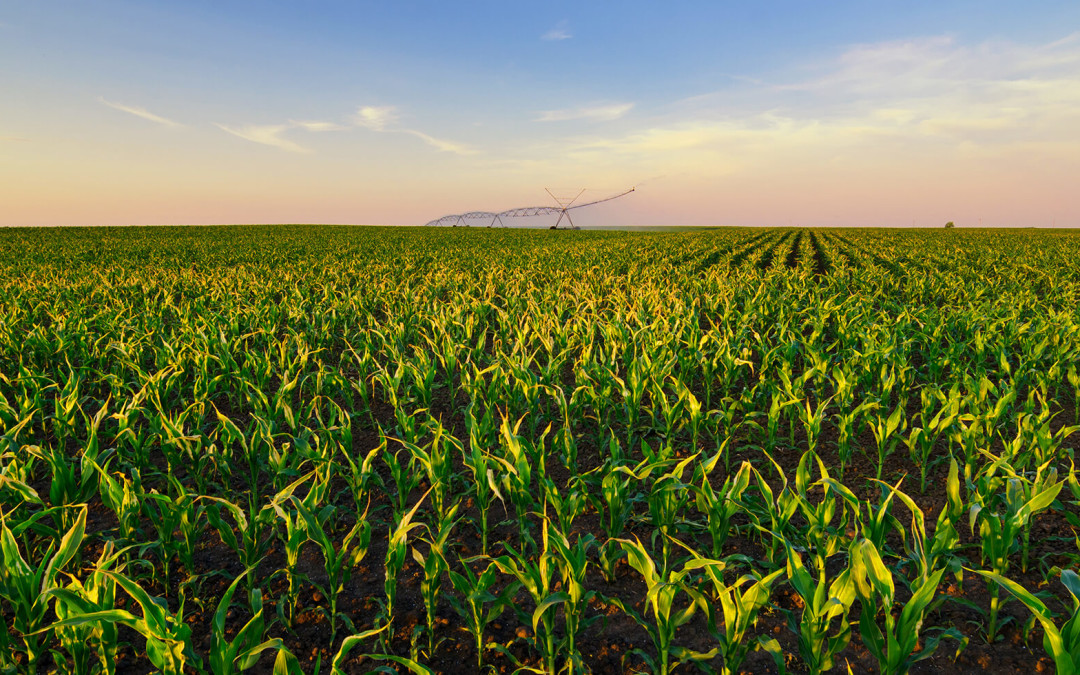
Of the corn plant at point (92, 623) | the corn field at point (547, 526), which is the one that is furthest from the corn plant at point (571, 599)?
the corn plant at point (92, 623)

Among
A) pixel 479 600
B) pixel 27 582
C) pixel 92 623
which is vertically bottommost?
pixel 479 600

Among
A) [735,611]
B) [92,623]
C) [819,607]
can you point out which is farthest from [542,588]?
[92,623]

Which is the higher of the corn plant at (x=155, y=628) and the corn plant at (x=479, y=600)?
the corn plant at (x=155, y=628)

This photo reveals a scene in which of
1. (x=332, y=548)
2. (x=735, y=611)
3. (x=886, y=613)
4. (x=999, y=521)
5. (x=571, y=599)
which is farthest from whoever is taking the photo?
(x=999, y=521)

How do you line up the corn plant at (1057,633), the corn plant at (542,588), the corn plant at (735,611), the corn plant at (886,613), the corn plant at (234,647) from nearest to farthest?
the corn plant at (1057,633)
the corn plant at (234,647)
the corn plant at (886,613)
the corn plant at (735,611)
the corn plant at (542,588)

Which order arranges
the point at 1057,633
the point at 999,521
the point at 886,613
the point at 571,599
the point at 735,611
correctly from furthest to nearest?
the point at 999,521, the point at 571,599, the point at 735,611, the point at 886,613, the point at 1057,633

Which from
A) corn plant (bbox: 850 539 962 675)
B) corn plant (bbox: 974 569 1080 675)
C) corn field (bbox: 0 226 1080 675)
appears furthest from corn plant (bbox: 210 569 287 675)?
corn plant (bbox: 974 569 1080 675)

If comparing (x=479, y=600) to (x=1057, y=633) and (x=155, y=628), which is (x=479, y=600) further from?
(x=1057, y=633)

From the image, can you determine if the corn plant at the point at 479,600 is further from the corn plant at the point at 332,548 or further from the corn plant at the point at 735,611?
the corn plant at the point at 735,611

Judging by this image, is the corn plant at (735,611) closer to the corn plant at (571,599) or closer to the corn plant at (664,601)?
the corn plant at (664,601)

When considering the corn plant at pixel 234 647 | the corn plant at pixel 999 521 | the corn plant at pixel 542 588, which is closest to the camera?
the corn plant at pixel 234 647

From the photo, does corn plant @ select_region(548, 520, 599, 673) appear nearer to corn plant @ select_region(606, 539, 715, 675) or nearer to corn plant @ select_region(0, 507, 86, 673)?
corn plant @ select_region(606, 539, 715, 675)

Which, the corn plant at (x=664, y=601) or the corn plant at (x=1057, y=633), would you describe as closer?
the corn plant at (x=1057, y=633)

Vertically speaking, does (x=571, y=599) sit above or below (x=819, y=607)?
below
